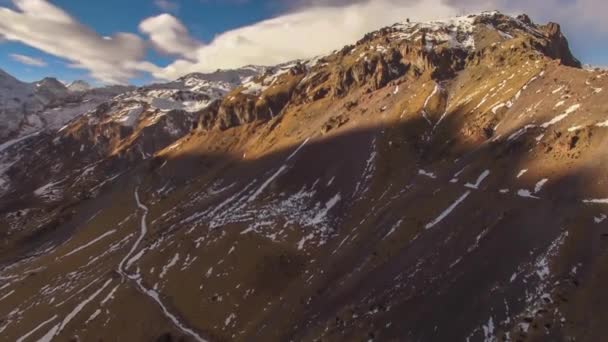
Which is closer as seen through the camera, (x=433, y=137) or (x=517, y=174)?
(x=517, y=174)

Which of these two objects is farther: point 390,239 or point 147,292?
point 147,292

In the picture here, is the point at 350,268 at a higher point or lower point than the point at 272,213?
lower

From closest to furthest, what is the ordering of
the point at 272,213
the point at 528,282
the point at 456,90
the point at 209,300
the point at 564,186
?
the point at 528,282
the point at 564,186
the point at 209,300
the point at 272,213
the point at 456,90

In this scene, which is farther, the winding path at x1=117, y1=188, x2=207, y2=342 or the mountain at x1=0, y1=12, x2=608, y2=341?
the winding path at x1=117, y1=188, x2=207, y2=342

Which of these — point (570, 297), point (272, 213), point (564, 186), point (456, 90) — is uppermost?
point (456, 90)

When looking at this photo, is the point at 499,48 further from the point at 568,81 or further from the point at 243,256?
the point at 243,256

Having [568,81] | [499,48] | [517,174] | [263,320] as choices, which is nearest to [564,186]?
[517,174]

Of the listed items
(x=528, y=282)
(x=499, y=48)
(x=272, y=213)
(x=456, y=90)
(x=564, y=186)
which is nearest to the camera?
(x=528, y=282)

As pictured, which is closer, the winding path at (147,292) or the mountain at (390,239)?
the mountain at (390,239)
